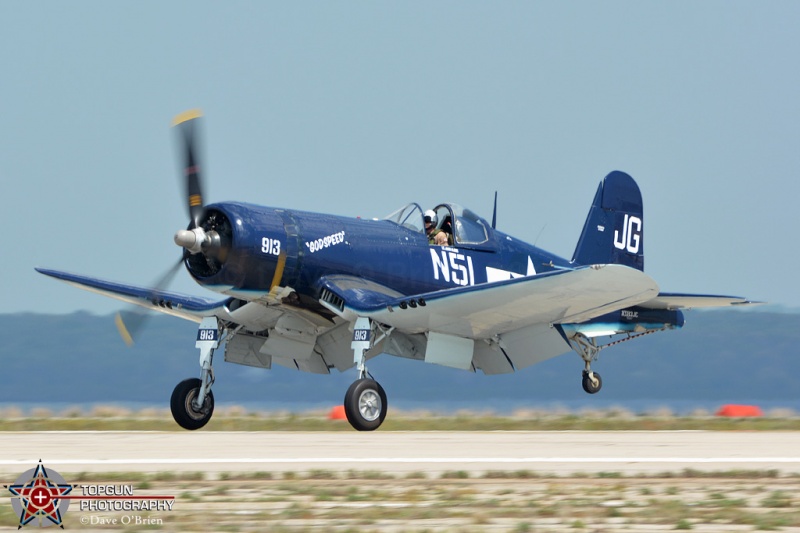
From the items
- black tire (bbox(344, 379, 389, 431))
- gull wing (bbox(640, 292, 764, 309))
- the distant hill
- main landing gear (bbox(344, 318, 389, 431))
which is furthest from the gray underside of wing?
the distant hill

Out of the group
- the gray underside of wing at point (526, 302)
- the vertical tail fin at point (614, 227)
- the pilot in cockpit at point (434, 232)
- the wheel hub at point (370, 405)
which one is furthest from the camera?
the vertical tail fin at point (614, 227)

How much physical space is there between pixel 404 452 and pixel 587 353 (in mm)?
8635

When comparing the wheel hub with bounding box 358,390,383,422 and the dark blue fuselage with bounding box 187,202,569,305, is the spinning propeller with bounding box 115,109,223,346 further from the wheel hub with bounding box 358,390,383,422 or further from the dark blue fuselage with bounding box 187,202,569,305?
the wheel hub with bounding box 358,390,383,422

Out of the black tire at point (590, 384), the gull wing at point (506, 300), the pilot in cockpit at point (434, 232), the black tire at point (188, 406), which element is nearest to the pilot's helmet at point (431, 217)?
the pilot in cockpit at point (434, 232)

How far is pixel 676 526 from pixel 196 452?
6121mm

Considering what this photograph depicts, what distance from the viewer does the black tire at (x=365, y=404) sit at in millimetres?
14570

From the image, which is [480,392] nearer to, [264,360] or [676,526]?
[264,360]

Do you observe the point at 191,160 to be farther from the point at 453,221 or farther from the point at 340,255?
the point at 453,221

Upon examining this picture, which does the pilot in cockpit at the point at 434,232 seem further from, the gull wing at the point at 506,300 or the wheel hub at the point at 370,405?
the wheel hub at the point at 370,405

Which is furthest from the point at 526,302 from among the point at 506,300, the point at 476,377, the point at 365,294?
the point at 476,377

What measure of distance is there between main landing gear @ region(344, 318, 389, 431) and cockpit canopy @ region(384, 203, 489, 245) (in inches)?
88.1

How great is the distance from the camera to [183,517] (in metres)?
7.41

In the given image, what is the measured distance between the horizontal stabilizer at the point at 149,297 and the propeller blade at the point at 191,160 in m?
2.05

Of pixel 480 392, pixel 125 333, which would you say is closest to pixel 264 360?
pixel 125 333
